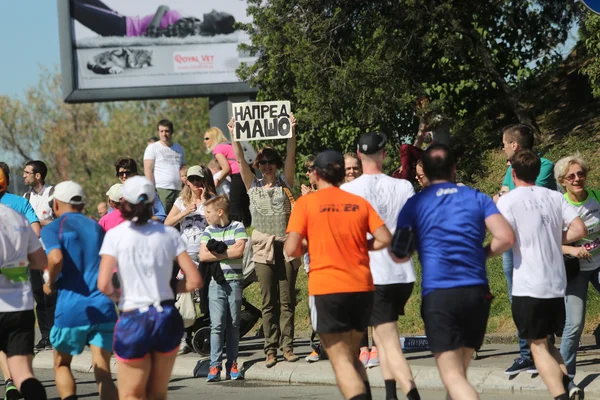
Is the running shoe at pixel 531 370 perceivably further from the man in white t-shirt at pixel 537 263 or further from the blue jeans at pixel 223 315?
the blue jeans at pixel 223 315

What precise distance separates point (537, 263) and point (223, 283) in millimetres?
4019

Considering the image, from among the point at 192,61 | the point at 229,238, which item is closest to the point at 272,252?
the point at 229,238

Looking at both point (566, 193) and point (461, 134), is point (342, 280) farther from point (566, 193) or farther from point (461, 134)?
point (461, 134)

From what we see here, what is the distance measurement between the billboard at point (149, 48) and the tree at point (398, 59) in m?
3.30

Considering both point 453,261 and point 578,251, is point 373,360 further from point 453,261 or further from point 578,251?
point 453,261

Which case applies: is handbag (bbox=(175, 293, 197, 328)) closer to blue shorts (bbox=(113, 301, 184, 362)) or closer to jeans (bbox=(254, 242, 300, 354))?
jeans (bbox=(254, 242, 300, 354))

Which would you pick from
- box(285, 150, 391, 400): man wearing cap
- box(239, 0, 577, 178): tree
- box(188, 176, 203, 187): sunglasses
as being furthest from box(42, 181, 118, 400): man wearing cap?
box(239, 0, 577, 178): tree

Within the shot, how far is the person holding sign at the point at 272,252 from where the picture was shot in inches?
443

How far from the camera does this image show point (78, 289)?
759 centimetres

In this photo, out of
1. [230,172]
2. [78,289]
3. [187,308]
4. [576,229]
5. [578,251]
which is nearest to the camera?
[78,289]

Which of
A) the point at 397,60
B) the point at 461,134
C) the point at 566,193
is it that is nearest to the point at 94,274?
the point at 566,193

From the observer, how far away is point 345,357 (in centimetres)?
741

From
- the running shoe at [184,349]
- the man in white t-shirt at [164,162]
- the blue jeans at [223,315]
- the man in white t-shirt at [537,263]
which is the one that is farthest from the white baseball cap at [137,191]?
the man in white t-shirt at [164,162]

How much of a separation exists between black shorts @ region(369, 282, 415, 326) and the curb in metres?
1.77
